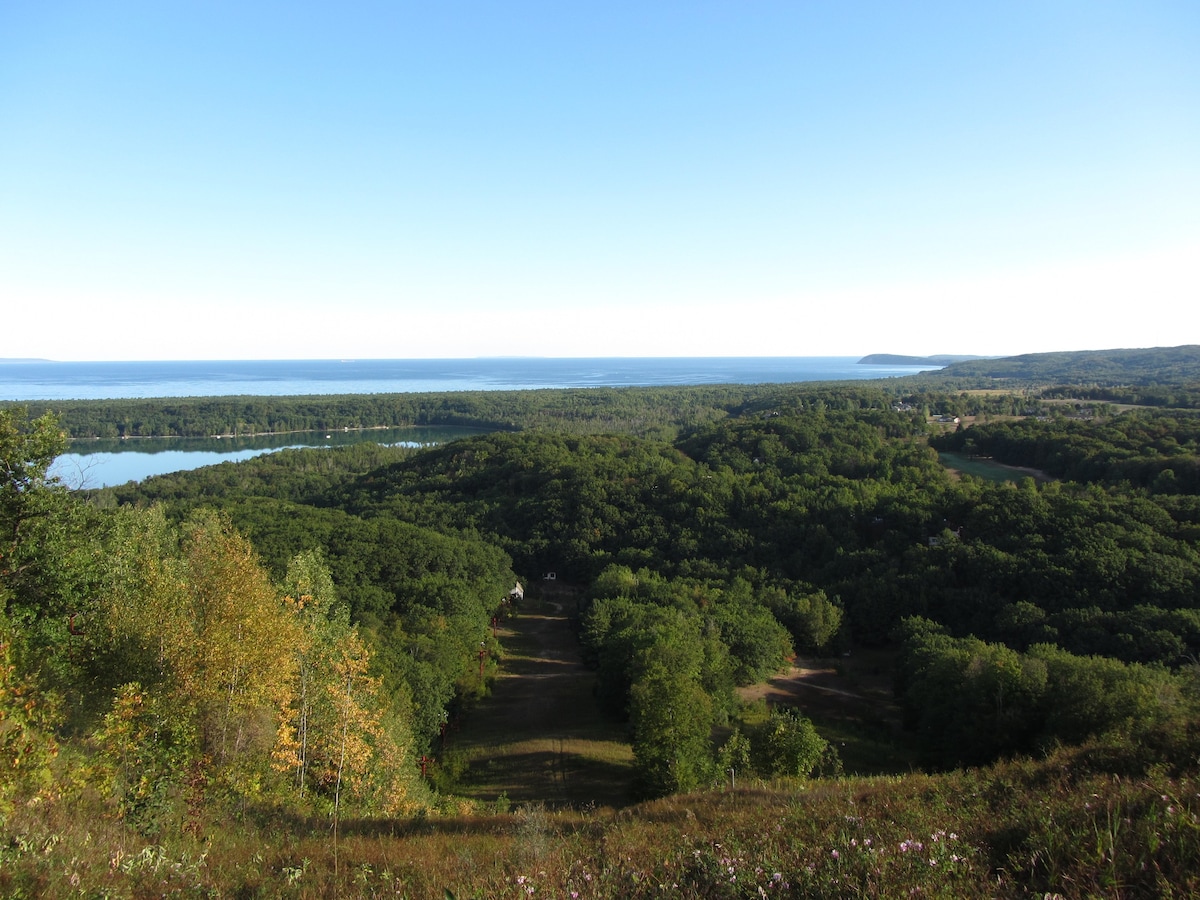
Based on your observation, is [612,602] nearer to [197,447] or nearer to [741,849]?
[741,849]

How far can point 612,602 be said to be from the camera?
3634cm

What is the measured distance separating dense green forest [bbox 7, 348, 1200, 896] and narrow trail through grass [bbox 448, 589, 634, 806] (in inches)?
53.7

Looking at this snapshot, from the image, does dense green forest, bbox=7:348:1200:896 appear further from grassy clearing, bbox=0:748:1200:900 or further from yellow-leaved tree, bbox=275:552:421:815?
grassy clearing, bbox=0:748:1200:900

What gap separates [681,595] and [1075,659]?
19.6 metres

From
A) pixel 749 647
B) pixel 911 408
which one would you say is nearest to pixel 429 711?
pixel 749 647

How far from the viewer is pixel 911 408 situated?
100000mm

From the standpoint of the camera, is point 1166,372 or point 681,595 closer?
point 681,595

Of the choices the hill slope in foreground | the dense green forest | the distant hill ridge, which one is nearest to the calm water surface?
the dense green forest

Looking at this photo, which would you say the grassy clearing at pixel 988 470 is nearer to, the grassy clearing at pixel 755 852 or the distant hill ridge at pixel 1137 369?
the grassy clearing at pixel 755 852

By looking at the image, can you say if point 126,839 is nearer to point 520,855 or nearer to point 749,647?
point 520,855

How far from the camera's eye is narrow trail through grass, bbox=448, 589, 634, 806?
22.3m

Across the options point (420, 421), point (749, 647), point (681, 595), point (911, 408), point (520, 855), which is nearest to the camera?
point (520, 855)

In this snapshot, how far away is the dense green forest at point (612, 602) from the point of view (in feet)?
34.8

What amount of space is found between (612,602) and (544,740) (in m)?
11.3
